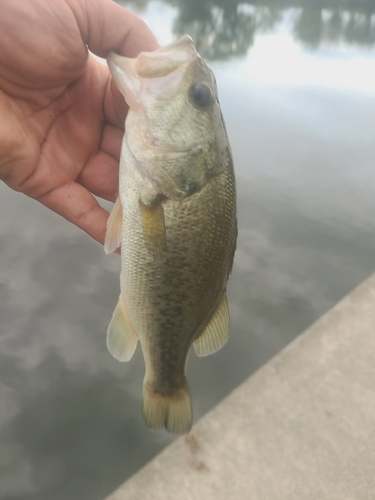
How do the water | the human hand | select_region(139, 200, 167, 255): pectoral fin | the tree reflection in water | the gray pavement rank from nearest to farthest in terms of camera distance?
select_region(139, 200, 167, 255): pectoral fin, the human hand, the gray pavement, the water, the tree reflection in water

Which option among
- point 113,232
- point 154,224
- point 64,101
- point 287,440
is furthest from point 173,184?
point 287,440

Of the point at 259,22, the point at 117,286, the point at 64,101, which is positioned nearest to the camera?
→ the point at 64,101

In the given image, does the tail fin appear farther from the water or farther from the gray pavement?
the water

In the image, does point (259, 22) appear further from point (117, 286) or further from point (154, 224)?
point (154, 224)

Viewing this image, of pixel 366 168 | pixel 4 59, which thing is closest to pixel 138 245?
pixel 4 59

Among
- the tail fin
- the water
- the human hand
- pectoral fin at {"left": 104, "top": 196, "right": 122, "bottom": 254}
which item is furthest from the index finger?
the water

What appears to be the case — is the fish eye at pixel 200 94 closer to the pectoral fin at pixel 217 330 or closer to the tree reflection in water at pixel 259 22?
the pectoral fin at pixel 217 330

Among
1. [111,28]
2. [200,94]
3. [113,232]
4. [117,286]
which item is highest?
[111,28]

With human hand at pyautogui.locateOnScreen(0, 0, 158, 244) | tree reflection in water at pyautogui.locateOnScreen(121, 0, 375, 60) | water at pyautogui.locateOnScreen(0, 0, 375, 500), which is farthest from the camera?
tree reflection in water at pyautogui.locateOnScreen(121, 0, 375, 60)
